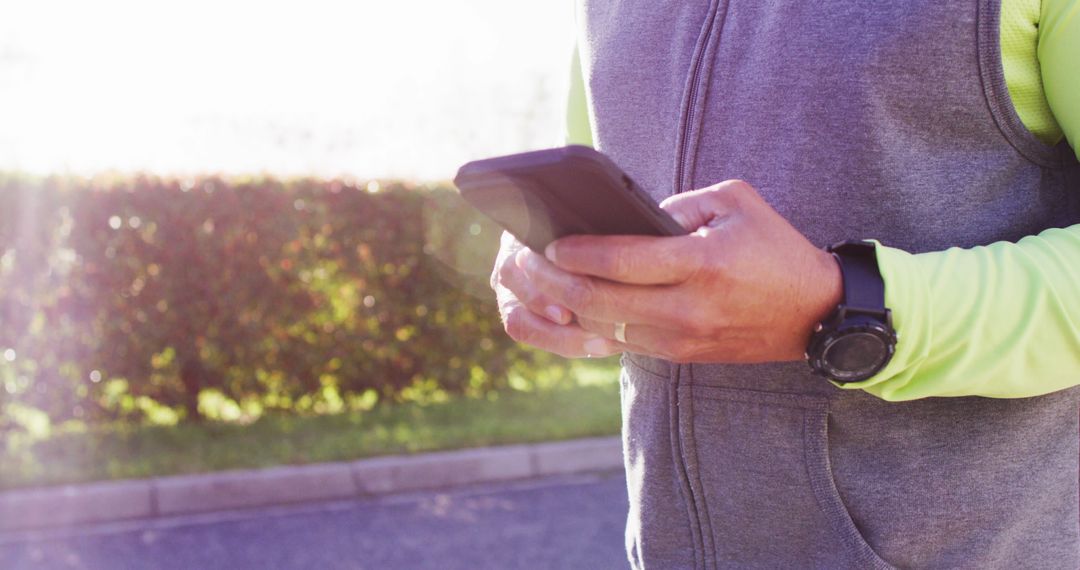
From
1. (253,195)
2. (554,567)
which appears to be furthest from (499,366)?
(554,567)

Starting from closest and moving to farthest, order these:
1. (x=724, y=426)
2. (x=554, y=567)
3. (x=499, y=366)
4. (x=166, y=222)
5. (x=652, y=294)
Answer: (x=652, y=294) < (x=724, y=426) < (x=554, y=567) < (x=166, y=222) < (x=499, y=366)

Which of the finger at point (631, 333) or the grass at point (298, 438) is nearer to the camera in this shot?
the finger at point (631, 333)

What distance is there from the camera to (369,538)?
4879 mm

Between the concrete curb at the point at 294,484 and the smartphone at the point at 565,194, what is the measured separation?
4.91 meters

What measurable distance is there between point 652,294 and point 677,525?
0.49 meters

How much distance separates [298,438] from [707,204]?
18.8ft

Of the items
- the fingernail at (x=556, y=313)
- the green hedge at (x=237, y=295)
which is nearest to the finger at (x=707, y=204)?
the fingernail at (x=556, y=313)

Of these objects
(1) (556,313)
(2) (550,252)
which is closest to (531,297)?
(1) (556,313)

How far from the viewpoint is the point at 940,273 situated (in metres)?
0.92

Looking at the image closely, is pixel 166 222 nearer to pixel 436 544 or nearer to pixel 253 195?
pixel 253 195

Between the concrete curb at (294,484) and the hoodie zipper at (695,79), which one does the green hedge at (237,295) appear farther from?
the hoodie zipper at (695,79)

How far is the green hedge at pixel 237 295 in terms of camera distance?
611cm

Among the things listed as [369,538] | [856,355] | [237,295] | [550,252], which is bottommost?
[369,538]

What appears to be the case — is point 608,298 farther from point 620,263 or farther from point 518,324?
point 518,324
